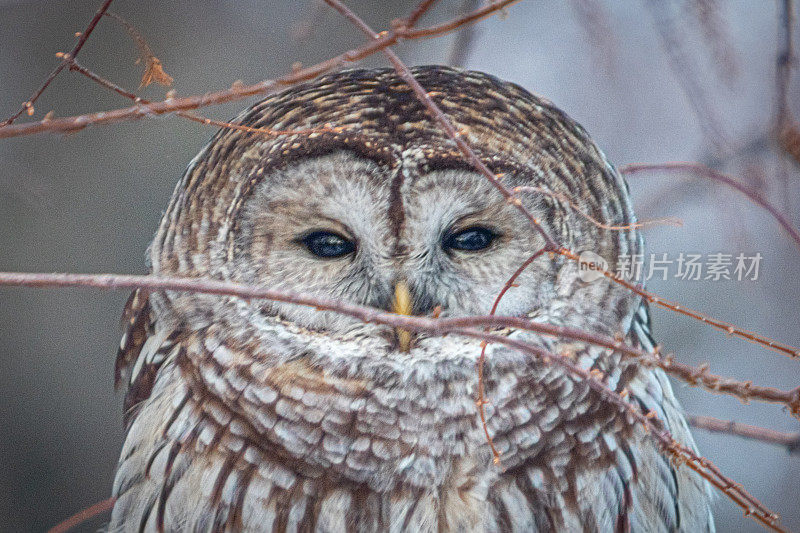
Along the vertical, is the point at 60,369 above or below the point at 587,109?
below

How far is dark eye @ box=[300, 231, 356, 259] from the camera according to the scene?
91 cm

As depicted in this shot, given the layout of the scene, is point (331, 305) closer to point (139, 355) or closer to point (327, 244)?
point (327, 244)

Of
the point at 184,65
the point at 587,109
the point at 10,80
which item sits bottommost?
the point at 10,80

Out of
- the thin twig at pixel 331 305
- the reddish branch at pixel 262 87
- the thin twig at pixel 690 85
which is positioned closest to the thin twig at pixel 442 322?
the thin twig at pixel 331 305

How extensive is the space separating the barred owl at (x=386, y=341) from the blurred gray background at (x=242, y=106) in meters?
0.04

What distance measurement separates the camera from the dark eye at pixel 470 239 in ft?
2.90

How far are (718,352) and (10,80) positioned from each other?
3.48ft

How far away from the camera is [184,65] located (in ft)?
3.04

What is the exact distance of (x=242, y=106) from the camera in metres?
0.95

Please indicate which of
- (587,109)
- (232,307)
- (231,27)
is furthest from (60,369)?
(587,109)

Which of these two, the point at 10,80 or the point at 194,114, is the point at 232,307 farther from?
the point at 10,80

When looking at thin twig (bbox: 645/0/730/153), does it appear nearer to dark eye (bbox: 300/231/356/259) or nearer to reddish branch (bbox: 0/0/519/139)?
reddish branch (bbox: 0/0/519/139)

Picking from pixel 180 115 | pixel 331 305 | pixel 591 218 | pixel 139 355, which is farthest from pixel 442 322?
pixel 139 355

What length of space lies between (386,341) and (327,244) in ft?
0.53
